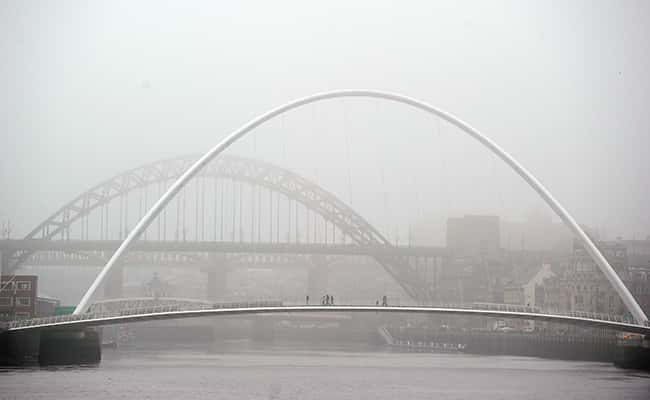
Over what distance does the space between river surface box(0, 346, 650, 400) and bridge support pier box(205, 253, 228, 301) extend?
1376 centimetres

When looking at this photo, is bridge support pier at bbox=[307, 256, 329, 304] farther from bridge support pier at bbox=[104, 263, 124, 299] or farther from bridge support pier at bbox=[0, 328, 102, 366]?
bridge support pier at bbox=[0, 328, 102, 366]

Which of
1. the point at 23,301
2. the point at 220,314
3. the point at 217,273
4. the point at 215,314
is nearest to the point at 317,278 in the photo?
the point at 217,273

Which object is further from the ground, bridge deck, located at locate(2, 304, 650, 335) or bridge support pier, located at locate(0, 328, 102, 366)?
bridge deck, located at locate(2, 304, 650, 335)

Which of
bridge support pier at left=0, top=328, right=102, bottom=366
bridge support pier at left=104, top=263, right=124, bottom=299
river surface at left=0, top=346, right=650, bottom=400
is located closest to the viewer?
river surface at left=0, top=346, right=650, bottom=400

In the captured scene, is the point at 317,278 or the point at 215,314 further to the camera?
the point at 317,278

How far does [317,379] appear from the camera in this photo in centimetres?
5081

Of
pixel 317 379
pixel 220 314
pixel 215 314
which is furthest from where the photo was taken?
pixel 215 314

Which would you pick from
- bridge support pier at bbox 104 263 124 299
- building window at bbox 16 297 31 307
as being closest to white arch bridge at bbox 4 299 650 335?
building window at bbox 16 297 31 307

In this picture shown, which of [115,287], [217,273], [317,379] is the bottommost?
[317,379]

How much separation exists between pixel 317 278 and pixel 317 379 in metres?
29.1

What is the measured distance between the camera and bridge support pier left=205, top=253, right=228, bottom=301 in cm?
8138

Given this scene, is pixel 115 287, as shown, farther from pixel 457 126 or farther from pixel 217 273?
pixel 457 126

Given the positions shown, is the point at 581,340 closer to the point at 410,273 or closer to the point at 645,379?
the point at 410,273

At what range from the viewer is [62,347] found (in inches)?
2130
